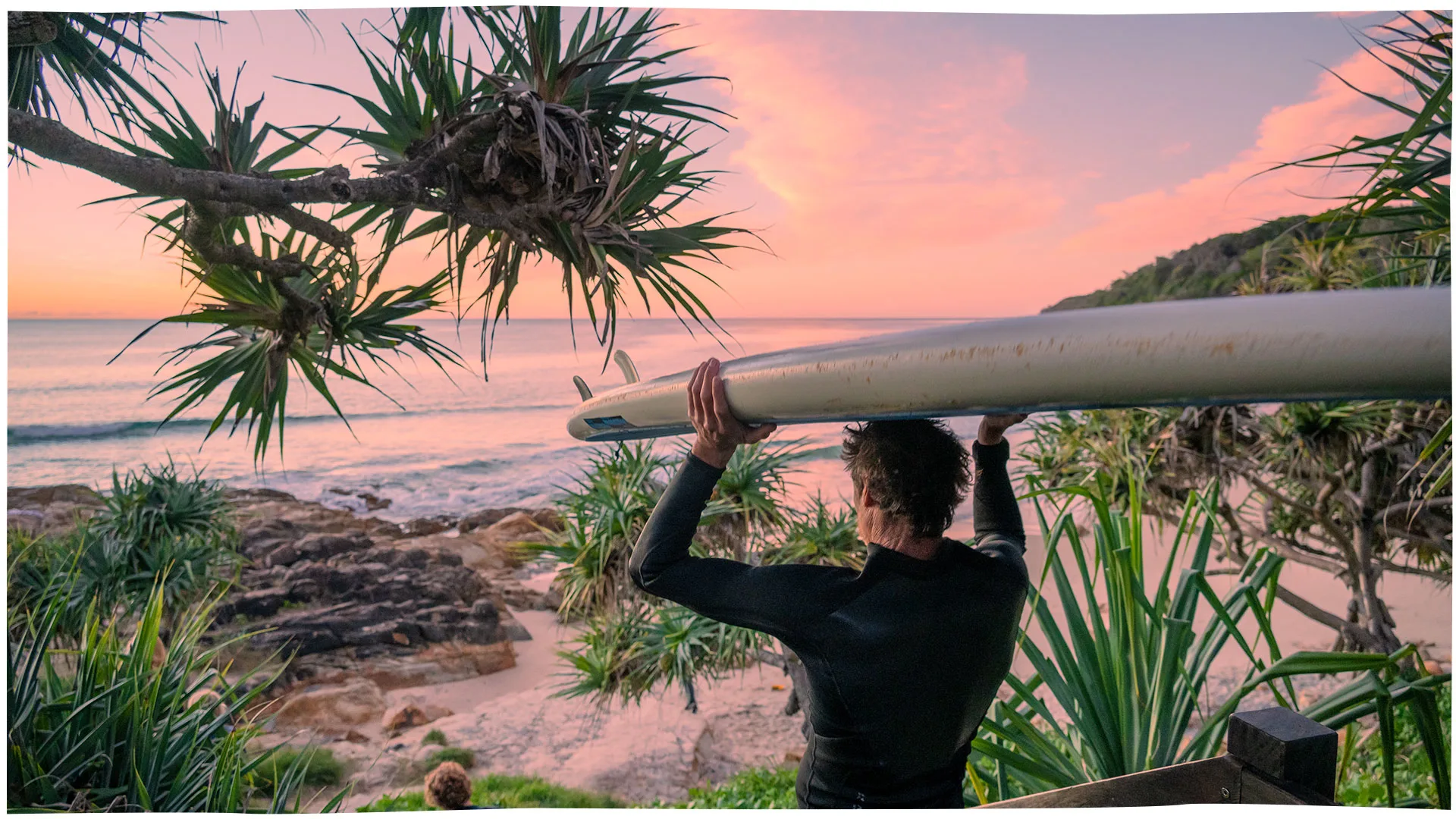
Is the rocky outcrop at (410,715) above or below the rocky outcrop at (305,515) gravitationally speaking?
below

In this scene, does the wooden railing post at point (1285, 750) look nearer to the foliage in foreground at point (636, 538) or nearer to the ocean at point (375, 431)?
the foliage in foreground at point (636, 538)

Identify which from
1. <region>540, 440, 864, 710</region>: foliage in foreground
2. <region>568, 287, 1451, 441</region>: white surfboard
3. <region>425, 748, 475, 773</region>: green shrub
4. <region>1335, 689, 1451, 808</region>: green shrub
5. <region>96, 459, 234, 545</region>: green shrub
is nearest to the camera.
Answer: <region>568, 287, 1451, 441</region>: white surfboard

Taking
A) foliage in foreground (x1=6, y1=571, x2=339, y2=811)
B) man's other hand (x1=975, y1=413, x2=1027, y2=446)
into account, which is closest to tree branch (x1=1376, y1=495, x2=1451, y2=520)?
man's other hand (x1=975, y1=413, x2=1027, y2=446)

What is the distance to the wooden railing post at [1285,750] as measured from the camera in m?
0.56

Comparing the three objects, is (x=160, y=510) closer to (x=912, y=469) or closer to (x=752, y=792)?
(x=752, y=792)

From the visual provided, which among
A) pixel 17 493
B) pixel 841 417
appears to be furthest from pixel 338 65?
pixel 17 493

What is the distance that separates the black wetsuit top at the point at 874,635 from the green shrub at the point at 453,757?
3.82 m

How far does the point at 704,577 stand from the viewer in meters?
0.60

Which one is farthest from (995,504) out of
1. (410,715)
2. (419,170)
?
(410,715)

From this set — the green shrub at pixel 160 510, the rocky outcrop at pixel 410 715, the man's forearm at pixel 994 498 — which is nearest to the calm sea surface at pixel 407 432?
the green shrub at pixel 160 510

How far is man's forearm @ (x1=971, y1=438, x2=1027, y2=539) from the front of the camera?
72 cm

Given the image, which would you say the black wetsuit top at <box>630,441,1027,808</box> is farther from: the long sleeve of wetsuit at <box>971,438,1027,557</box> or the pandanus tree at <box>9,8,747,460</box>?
the pandanus tree at <box>9,8,747,460</box>

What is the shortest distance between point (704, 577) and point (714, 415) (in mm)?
179

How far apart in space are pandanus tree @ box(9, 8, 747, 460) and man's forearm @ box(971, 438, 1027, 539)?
17.9 inches
